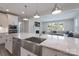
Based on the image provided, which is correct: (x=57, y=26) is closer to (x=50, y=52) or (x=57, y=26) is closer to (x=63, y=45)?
(x=63, y=45)

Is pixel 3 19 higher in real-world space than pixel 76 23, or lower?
higher

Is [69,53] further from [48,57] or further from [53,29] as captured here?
[53,29]

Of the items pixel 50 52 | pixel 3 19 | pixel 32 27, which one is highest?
pixel 3 19

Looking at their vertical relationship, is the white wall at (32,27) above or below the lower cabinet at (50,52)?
above

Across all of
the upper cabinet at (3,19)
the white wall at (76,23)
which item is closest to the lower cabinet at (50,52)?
the white wall at (76,23)

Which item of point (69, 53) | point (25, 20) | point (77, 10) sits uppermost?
point (77, 10)

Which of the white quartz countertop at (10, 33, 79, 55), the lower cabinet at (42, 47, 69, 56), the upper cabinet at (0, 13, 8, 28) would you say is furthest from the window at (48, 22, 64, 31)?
the upper cabinet at (0, 13, 8, 28)

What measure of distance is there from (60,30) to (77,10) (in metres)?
0.51

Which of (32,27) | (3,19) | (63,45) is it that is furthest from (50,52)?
(3,19)

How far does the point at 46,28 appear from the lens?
1743 mm

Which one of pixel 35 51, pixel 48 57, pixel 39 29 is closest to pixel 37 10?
pixel 39 29

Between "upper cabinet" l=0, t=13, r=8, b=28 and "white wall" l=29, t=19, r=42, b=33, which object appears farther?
"upper cabinet" l=0, t=13, r=8, b=28

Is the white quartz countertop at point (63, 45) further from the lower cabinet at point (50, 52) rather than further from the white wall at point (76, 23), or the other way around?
the white wall at point (76, 23)

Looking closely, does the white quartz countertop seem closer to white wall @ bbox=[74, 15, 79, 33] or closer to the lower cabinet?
the lower cabinet
